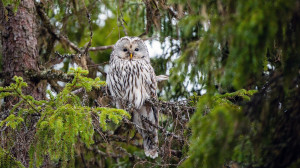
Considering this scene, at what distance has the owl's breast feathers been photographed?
521 cm

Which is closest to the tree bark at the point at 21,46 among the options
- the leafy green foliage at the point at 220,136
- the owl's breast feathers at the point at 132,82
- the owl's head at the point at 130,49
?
the owl's breast feathers at the point at 132,82

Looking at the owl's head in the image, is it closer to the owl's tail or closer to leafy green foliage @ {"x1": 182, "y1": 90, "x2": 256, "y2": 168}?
the owl's tail

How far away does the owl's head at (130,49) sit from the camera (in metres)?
5.59

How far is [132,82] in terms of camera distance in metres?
5.25

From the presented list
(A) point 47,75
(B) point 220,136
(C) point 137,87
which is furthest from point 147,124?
(B) point 220,136

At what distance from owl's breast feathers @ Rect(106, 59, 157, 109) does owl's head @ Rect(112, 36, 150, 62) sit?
25 cm

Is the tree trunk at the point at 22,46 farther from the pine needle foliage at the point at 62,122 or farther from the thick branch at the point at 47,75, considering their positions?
the pine needle foliage at the point at 62,122

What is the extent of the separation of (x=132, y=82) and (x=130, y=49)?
61cm

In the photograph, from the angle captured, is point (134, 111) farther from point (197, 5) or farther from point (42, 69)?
point (197, 5)

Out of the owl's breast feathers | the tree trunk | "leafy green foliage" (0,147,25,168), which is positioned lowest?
"leafy green foliage" (0,147,25,168)


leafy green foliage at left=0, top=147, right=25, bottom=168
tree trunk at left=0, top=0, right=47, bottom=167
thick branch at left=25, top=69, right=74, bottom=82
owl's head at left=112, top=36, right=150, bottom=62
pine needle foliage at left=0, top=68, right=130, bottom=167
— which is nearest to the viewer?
pine needle foliage at left=0, top=68, right=130, bottom=167

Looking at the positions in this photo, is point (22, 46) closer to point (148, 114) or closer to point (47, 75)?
point (47, 75)

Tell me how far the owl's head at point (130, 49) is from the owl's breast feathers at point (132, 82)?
0.25 metres

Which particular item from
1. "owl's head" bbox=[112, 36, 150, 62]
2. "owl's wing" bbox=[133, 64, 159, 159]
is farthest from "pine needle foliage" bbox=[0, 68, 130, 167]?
"owl's head" bbox=[112, 36, 150, 62]
